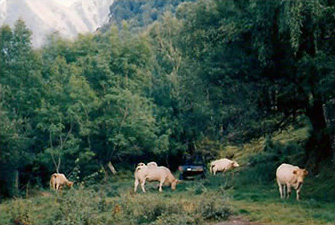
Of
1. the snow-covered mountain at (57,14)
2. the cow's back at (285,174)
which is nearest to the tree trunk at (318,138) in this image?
the cow's back at (285,174)

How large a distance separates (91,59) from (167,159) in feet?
29.3

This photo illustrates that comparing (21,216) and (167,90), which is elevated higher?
(167,90)

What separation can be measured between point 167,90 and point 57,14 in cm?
1438

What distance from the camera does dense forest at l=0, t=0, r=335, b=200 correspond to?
1488 cm

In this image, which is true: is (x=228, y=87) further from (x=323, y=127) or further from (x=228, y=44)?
(x=323, y=127)

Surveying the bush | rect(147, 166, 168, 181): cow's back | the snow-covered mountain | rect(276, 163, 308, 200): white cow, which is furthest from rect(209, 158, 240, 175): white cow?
the bush

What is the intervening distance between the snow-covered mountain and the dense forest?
4.05 ft

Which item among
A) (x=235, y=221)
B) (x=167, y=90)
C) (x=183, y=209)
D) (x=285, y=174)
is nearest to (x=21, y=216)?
(x=183, y=209)

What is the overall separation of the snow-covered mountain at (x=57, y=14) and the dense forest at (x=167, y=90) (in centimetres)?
124

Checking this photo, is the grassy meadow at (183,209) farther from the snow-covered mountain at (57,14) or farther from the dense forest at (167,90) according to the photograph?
the snow-covered mountain at (57,14)

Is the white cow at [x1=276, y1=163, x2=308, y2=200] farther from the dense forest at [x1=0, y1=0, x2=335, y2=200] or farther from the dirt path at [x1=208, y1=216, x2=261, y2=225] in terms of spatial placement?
the dirt path at [x1=208, y1=216, x2=261, y2=225]

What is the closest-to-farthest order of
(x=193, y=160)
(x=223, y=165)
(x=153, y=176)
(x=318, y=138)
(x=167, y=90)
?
(x=318, y=138) < (x=153, y=176) < (x=223, y=165) < (x=193, y=160) < (x=167, y=90)

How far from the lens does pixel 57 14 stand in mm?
22375

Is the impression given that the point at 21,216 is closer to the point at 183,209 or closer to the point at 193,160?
the point at 183,209
